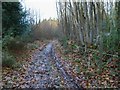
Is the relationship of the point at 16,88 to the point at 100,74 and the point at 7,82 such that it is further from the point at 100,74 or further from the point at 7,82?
the point at 100,74

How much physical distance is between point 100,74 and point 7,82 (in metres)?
4.04

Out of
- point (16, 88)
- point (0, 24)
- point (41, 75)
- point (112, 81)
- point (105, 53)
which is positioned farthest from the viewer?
point (0, 24)

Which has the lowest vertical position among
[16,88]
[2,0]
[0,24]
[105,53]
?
[16,88]

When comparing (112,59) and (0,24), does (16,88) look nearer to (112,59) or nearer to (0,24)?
(112,59)

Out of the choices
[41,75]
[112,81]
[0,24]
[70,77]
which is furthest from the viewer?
[0,24]

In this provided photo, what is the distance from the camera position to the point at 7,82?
9984 millimetres

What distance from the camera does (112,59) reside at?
40.0ft

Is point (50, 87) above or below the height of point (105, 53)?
below

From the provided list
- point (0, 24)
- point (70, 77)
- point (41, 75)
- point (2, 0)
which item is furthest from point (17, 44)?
point (70, 77)

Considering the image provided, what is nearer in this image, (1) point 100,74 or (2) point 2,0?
(1) point 100,74

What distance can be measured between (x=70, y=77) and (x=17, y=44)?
28.9 ft

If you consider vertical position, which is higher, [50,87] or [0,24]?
[0,24]

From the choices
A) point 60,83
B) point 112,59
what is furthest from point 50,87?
point 112,59

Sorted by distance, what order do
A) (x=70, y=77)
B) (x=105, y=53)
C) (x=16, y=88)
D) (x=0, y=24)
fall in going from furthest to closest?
1. (x=0, y=24)
2. (x=105, y=53)
3. (x=70, y=77)
4. (x=16, y=88)
